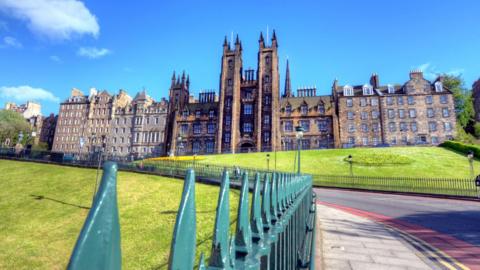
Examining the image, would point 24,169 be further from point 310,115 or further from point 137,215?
point 310,115

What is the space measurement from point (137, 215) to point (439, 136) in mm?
58267

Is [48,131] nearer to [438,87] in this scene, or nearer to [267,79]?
[267,79]

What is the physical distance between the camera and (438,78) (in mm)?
53094

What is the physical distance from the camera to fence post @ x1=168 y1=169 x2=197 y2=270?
0.69 metres

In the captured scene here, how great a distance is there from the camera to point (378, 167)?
34.1 metres

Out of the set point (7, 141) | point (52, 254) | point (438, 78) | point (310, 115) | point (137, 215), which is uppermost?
point (438, 78)

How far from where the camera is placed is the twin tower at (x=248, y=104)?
170 feet

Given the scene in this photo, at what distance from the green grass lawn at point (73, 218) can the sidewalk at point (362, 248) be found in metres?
3.20

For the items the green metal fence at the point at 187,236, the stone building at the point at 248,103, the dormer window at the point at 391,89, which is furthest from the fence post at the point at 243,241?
the dormer window at the point at 391,89

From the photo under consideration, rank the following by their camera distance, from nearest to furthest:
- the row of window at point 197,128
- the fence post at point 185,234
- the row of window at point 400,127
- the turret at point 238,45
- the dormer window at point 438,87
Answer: the fence post at point 185,234 → the row of window at point 400,127 → the dormer window at point 438,87 → the turret at point 238,45 → the row of window at point 197,128

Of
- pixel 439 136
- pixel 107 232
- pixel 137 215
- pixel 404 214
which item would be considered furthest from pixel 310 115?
pixel 107 232

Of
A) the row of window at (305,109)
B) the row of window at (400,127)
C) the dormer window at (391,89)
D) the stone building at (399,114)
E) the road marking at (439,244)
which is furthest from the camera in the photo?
the dormer window at (391,89)

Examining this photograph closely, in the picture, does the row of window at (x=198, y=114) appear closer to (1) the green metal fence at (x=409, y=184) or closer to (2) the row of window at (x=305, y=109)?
(2) the row of window at (x=305, y=109)

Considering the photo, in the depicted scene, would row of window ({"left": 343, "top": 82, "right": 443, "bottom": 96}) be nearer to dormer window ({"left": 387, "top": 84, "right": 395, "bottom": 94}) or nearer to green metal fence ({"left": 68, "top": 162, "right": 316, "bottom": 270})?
dormer window ({"left": 387, "top": 84, "right": 395, "bottom": 94})
